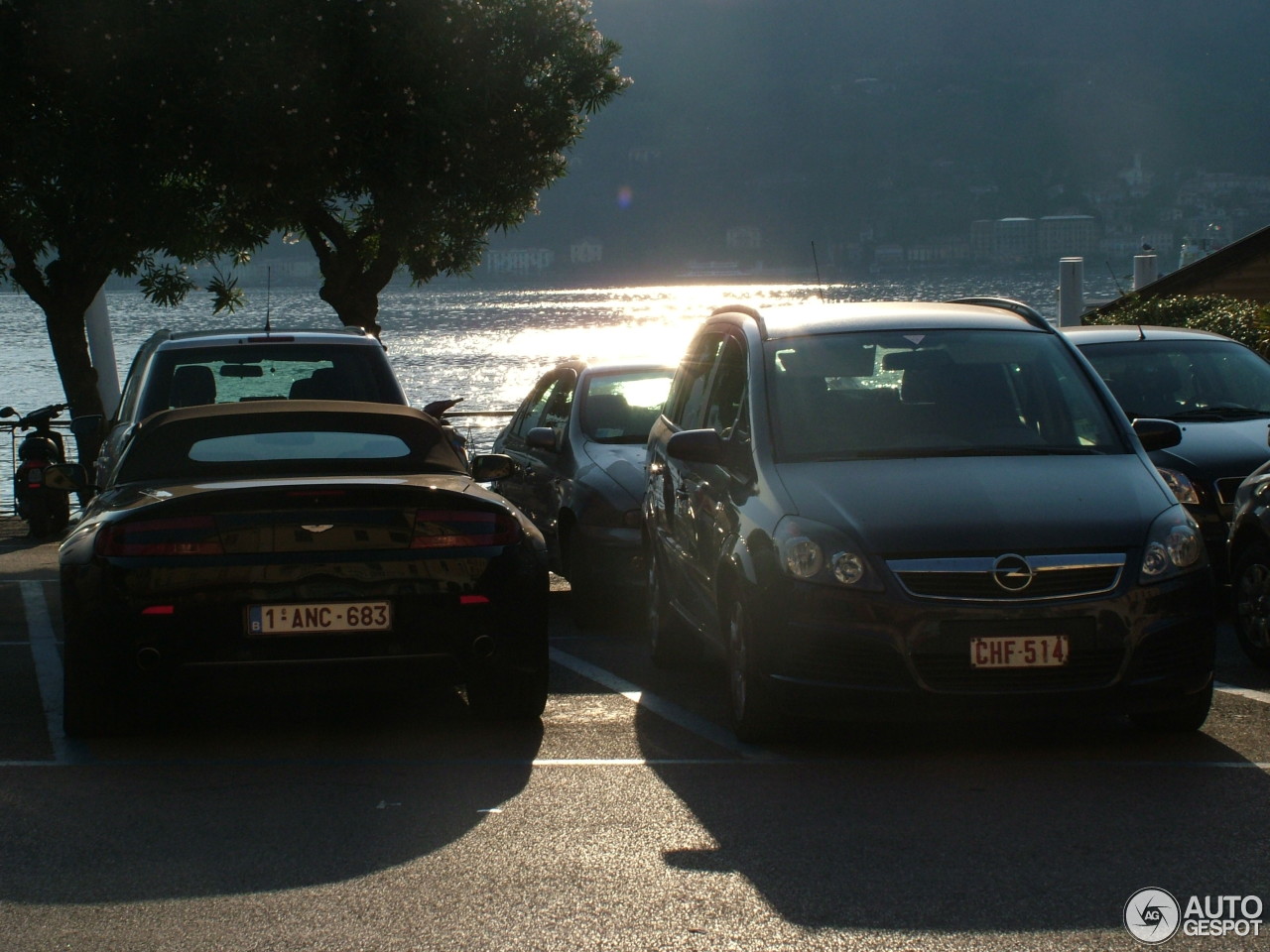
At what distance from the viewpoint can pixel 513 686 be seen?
7.08 metres

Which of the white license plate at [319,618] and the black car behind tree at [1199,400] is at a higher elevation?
the white license plate at [319,618]

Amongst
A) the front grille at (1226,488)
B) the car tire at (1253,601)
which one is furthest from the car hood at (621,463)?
the front grille at (1226,488)

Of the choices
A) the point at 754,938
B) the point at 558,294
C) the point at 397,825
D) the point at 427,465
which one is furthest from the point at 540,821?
the point at 558,294

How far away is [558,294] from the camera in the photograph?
7559 inches

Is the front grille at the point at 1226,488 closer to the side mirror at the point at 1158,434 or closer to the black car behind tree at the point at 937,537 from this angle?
the side mirror at the point at 1158,434

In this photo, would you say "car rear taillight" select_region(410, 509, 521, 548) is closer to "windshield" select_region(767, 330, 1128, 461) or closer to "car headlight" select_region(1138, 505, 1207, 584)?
"windshield" select_region(767, 330, 1128, 461)

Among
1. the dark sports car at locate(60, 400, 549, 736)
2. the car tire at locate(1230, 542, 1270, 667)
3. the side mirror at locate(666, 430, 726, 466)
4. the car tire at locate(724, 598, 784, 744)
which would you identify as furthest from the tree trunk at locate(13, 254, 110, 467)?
the car tire at locate(724, 598, 784, 744)

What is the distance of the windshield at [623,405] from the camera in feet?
37.1

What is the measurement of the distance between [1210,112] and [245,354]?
19538 cm

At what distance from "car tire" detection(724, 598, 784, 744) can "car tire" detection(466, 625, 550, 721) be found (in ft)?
2.50

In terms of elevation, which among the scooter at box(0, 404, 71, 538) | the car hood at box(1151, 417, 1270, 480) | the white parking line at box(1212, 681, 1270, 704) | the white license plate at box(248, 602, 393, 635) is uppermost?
the white license plate at box(248, 602, 393, 635)

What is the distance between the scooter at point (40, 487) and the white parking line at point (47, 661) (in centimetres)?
487

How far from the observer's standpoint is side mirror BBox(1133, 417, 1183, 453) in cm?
770

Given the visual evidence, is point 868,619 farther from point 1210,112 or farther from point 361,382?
point 1210,112
